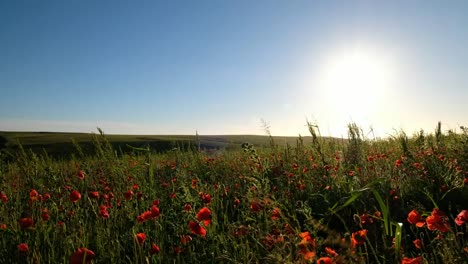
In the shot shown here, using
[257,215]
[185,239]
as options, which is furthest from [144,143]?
[185,239]

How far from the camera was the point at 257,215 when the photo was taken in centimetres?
272

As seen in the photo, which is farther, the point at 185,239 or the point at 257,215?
the point at 257,215

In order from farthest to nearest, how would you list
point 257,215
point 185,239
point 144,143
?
point 144,143
point 257,215
point 185,239

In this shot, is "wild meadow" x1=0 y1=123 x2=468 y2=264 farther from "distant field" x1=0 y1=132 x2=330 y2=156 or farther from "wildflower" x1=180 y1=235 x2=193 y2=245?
"distant field" x1=0 y1=132 x2=330 y2=156

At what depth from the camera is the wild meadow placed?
1.76m

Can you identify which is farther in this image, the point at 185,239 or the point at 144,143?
the point at 144,143

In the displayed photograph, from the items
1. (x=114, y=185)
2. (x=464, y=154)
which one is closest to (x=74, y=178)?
(x=114, y=185)

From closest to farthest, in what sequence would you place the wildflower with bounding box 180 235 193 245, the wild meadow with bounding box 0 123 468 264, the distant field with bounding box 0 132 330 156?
the wild meadow with bounding box 0 123 468 264, the wildflower with bounding box 180 235 193 245, the distant field with bounding box 0 132 330 156

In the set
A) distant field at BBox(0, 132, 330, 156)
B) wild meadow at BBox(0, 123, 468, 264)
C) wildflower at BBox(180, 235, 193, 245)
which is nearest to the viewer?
wild meadow at BBox(0, 123, 468, 264)

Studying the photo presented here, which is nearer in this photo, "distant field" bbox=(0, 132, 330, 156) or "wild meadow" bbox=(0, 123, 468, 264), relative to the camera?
"wild meadow" bbox=(0, 123, 468, 264)

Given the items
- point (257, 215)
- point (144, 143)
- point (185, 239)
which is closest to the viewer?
point (185, 239)

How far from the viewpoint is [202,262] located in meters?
2.21

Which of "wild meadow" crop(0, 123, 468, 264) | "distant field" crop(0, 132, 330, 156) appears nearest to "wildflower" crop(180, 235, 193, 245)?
"wild meadow" crop(0, 123, 468, 264)

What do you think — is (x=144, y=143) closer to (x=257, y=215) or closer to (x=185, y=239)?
(x=257, y=215)
